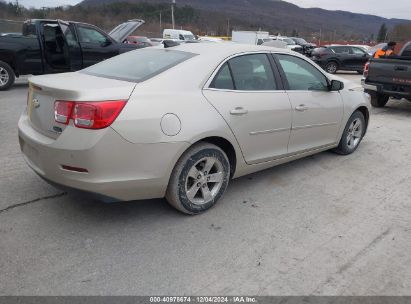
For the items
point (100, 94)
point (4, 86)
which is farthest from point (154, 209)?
point (4, 86)

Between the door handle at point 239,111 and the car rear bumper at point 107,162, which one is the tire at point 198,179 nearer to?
the car rear bumper at point 107,162

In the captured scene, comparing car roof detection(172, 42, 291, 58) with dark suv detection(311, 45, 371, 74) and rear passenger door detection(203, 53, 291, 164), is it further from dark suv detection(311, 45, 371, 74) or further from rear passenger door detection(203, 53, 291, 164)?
dark suv detection(311, 45, 371, 74)

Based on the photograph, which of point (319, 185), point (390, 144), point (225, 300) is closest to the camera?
point (225, 300)

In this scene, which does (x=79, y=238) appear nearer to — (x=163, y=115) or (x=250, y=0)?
(x=163, y=115)

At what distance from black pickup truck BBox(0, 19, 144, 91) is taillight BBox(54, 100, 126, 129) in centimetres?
774

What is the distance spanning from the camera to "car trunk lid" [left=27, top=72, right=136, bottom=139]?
9.82 feet

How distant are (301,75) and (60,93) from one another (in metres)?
2.81

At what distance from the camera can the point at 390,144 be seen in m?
6.32

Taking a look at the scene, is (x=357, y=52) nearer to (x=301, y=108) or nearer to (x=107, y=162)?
(x=301, y=108)

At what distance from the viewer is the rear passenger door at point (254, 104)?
3.66 meters

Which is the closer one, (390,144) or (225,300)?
(225,300)

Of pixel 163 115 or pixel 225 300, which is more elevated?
pixel 163 115

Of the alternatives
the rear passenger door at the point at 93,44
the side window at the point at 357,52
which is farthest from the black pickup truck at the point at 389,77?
the side window at the point at 357,52

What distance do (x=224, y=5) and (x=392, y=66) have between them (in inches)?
7134
